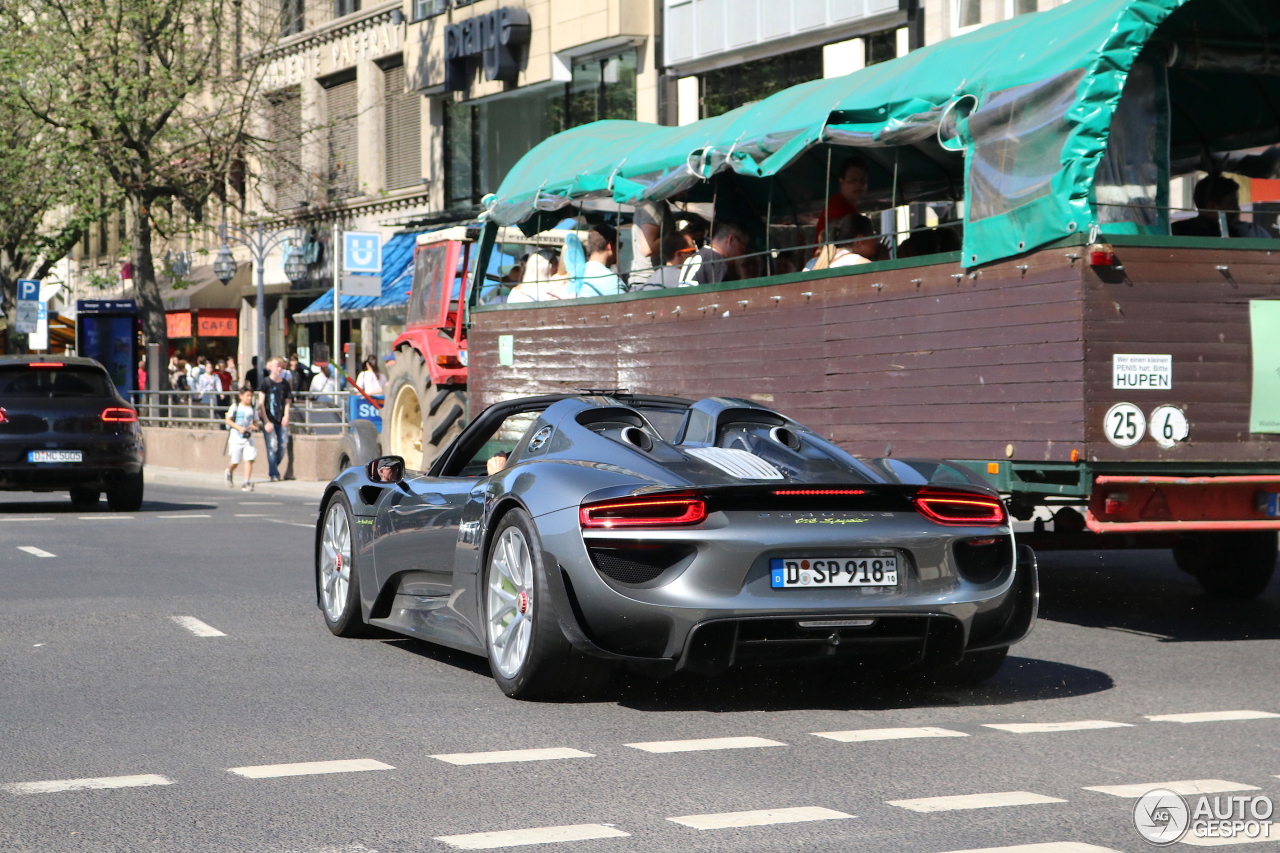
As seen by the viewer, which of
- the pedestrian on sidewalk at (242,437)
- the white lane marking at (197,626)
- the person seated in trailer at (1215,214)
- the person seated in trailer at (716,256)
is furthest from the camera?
the pedestrian on sidewalk at (242,437)

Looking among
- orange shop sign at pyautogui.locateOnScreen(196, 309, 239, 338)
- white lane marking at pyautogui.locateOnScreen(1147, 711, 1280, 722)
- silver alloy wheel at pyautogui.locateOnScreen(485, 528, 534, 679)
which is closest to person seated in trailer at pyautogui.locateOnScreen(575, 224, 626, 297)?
silver alloy wheel at pyautogui.locateOnScreen(485, 528, 534, 679)

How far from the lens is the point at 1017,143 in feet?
30.7

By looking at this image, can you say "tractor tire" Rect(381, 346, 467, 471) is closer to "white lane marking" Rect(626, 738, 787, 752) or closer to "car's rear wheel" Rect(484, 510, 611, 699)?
"car's rear wheel" Rect(484, 510, 611, 699)

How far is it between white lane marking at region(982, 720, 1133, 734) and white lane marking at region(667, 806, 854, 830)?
1605mm

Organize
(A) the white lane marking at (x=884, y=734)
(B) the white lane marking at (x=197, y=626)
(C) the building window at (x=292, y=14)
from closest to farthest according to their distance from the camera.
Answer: (A) the white lane marking at (x=884, y=734), (B) the white lane marking at (x=197, y=626), (C) the building window at (x=292, y=14)

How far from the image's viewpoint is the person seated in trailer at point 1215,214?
32.7ft

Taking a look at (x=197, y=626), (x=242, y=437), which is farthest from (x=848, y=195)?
(x=242, y=437)

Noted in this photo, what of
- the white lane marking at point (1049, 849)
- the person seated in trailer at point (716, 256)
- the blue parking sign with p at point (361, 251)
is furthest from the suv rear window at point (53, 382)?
the white lane marking at point (1049, 849)

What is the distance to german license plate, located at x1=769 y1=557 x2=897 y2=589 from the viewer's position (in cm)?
690

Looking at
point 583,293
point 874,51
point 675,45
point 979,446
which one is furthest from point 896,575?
point 675,45

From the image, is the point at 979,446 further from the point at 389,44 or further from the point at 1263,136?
the point at 389,44

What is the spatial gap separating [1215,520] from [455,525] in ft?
12.2

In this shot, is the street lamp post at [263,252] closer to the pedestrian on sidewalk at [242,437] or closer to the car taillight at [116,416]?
the pedestrian on sidewalk at [242,437]

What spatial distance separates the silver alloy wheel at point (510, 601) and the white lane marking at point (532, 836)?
2.03 m
